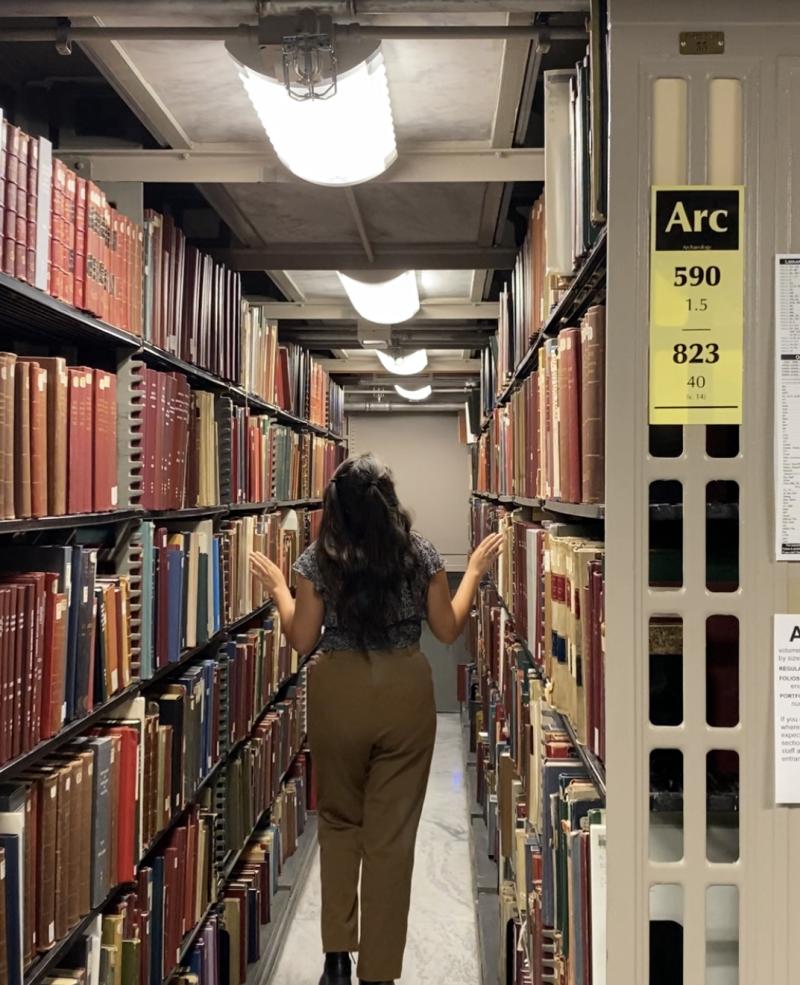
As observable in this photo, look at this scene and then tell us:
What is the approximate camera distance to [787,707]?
1.12 meters

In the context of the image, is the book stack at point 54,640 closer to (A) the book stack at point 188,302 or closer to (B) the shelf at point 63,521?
(B) the shelf at point 63,521

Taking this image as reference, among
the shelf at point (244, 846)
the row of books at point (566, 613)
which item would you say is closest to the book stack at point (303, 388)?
the shelf at point (244, 846)

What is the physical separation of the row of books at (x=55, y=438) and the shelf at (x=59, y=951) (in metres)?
0.79

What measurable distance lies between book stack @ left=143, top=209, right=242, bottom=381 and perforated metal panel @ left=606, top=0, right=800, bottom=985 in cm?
145

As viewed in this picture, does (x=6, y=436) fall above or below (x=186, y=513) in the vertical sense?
above

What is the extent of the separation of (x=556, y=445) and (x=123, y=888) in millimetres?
1423

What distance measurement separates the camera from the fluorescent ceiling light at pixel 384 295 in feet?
11.5

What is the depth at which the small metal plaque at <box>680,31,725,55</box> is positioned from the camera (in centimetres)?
113

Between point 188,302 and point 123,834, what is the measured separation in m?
1.42

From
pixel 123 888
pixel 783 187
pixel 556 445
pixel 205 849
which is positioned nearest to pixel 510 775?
pixel 205 849

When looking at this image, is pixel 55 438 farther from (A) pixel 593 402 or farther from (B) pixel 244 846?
(B) pixel 244 846

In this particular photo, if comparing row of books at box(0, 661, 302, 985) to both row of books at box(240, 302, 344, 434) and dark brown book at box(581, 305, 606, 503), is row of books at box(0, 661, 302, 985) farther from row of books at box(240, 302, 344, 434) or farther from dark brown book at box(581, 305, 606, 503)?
row of books at box(240, 302, 344, 434)

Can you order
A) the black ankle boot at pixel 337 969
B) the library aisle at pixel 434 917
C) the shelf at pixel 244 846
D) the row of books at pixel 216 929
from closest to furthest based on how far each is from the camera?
the row of books at pixel 216 929
the black ankle boot at pixel 337 969
the shelf at pixel 244 846
the library aisle at pixel 434 917

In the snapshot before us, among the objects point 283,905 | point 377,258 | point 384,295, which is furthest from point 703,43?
point 283,905
